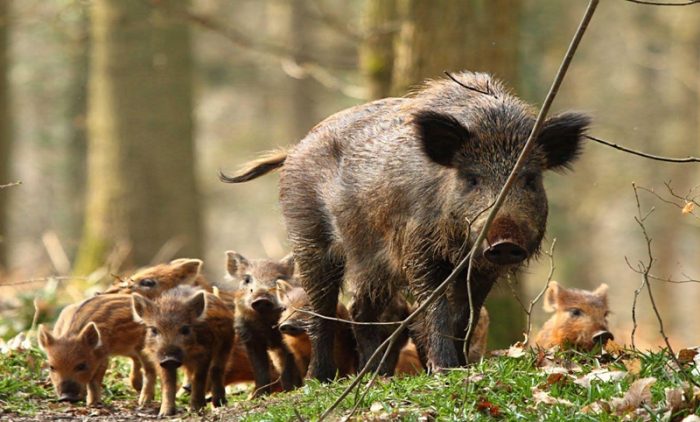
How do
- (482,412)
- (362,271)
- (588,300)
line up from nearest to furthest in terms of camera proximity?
(482,412), (362,271), (588,300)

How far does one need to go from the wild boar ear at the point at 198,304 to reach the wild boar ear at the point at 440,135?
2.17 metres

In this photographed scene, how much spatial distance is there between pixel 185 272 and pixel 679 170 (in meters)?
18.9

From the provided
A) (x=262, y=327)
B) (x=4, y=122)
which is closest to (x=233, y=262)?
(x=262, y=327)

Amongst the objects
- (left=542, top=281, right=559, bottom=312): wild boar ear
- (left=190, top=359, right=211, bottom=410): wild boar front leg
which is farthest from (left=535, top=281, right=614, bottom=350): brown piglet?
(left=190, top=359, right=211, bottom=410): wild boar front leg

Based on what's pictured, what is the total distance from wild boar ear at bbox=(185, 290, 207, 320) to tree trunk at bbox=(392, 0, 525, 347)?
332 centimetres

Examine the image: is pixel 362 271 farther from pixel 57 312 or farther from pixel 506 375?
pixel 57 312

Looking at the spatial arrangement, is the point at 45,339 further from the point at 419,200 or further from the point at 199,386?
the point at 419,200

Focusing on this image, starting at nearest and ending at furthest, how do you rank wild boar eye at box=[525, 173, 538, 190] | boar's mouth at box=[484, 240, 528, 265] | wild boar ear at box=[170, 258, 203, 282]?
boar's mouth at box=[484, 240, 528, 265], wild boar eye at box=[525, 173, 538, 190], wild boar ear at box=[170, 258, 203, 282]

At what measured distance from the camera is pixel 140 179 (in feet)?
49.3

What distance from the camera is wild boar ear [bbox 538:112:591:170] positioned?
294 inches

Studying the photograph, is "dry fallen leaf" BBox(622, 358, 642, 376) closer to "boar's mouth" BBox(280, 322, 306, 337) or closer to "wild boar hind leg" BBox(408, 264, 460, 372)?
"wild boar hind leg" BBox(408, 264, 460, 372)

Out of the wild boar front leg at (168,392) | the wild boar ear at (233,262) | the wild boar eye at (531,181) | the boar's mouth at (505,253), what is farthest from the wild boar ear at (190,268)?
the boar's mouth at (505,253)

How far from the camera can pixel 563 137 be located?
296 inches

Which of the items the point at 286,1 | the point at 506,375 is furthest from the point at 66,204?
the point at 506,375
